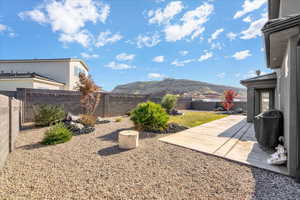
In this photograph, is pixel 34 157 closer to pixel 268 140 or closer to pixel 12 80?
pixel 268 140

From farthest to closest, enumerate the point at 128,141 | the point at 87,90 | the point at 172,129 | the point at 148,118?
the point at 87,90 < the point at 172,129 < the point at 148,118 < the point at 128,141

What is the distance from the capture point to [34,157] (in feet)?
11.1

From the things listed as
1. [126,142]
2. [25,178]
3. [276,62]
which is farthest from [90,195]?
[276,62]

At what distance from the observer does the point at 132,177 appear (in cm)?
254

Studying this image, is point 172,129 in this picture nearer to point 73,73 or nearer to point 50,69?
point 73,73

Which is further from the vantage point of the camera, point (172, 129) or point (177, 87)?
point (177, 87)

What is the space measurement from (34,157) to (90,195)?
2537 millimetres

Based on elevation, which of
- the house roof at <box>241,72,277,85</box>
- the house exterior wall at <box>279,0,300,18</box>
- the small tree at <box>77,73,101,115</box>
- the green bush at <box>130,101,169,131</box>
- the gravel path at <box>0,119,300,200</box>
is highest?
the house exterior wall at <box>279,0,300,18</box>

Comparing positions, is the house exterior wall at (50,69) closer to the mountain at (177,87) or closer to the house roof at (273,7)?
the house roof at (273,7)

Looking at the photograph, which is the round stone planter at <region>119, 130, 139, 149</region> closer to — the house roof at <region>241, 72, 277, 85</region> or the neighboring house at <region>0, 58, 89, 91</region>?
the house roof at <region>241, 72, 277, 85</region>

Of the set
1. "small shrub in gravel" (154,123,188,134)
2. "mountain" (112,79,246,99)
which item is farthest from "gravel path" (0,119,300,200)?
"mountain" (112,79,246,99)

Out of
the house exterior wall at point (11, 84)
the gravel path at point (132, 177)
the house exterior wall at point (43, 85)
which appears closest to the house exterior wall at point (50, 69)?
the house exterior wall at point (43, 85)

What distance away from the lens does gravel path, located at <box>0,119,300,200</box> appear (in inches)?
81.0

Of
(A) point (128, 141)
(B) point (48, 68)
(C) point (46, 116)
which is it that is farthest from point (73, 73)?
(A) point (128, 141)
